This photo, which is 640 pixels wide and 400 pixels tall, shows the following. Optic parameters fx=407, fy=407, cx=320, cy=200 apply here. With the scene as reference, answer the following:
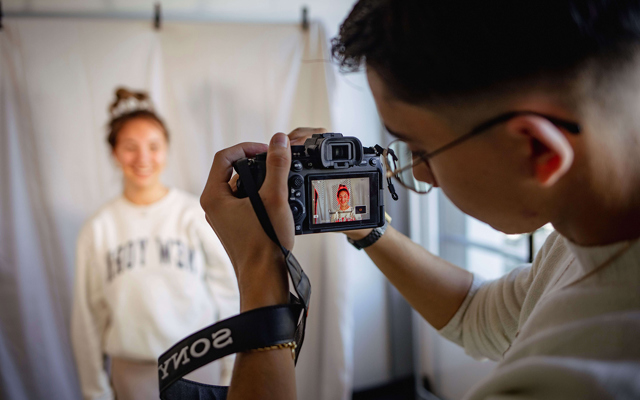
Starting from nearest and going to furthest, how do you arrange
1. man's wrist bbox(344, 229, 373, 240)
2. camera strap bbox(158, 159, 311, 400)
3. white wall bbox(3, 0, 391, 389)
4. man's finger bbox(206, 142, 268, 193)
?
camera strap bbox(158, 159, 311, 400)
man's finger bbox(206, 142, 268, 193)
man's wrist bbox(344, 229, 373, 240)
white wall bbox(3, 0, 391, 389)

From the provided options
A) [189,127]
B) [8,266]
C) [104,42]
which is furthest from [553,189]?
[8,266]

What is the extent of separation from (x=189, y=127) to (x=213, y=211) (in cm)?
117

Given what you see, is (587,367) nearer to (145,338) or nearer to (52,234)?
(145,338)

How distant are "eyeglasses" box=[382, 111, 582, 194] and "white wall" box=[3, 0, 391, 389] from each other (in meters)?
1.07

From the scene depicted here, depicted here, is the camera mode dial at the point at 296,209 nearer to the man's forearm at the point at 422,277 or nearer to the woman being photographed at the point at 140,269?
the man's forearm at the point at 422,277

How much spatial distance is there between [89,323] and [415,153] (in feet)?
4.52

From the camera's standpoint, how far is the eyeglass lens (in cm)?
48

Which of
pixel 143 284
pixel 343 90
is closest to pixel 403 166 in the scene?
pixel 143 284

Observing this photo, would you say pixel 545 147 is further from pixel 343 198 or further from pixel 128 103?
pixel 128 103

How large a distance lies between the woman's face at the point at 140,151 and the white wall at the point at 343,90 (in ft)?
1.53

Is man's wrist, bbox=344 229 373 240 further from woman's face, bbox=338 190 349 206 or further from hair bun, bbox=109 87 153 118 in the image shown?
hair bun, bbox=109 87 153 118

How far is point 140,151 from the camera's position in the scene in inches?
57.6

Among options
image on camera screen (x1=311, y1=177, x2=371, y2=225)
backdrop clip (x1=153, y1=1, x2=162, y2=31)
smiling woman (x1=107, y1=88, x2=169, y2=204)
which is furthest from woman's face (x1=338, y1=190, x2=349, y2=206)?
backdrop clip (x1=153, y1=1, x2=162, y2=31)

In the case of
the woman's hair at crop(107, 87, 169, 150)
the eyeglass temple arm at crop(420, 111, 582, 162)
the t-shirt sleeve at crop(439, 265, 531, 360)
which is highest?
the woman's hair at crop(107, 87, 169, 150)
